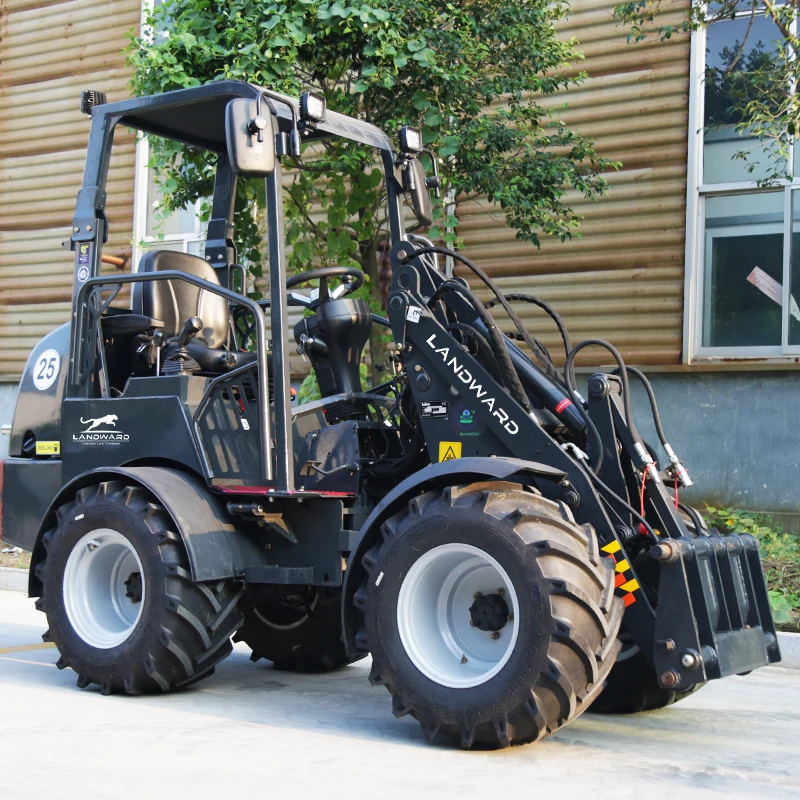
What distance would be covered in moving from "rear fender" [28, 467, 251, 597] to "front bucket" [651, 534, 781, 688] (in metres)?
2.29

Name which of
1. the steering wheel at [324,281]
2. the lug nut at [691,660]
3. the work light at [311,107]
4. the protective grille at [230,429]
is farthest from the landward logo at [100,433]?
the lug nut at [691,660]

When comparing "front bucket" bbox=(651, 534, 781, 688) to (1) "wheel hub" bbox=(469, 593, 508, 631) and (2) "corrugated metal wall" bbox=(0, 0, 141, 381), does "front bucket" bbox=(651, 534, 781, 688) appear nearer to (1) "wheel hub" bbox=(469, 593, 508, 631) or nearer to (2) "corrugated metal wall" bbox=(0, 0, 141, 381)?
(1) "wheel hub" bbox=(469, 593, 508, 631)

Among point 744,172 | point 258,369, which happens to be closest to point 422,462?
point 258,369

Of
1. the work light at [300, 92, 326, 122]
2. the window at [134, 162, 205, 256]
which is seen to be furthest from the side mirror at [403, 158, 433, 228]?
the window at [134, 162, 205, 256]

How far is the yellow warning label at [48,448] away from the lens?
6.85 meters

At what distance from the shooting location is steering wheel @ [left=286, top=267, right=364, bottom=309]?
21.5 ft

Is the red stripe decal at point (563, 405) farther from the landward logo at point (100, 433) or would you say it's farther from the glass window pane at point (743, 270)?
the glass window pane at point (743, 270)

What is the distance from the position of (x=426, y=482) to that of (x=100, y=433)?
2.27 metres

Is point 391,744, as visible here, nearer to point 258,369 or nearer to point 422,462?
point 422,462

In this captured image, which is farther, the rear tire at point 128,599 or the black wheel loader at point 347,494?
the rear tire at point 128,599

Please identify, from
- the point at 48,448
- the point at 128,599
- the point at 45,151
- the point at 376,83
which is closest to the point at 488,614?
the point at 128,599

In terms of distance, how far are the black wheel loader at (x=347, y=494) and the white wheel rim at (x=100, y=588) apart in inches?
0.5

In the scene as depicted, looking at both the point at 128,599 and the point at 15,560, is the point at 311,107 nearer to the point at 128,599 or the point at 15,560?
the point at 128,599

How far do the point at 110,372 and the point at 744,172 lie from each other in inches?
282
